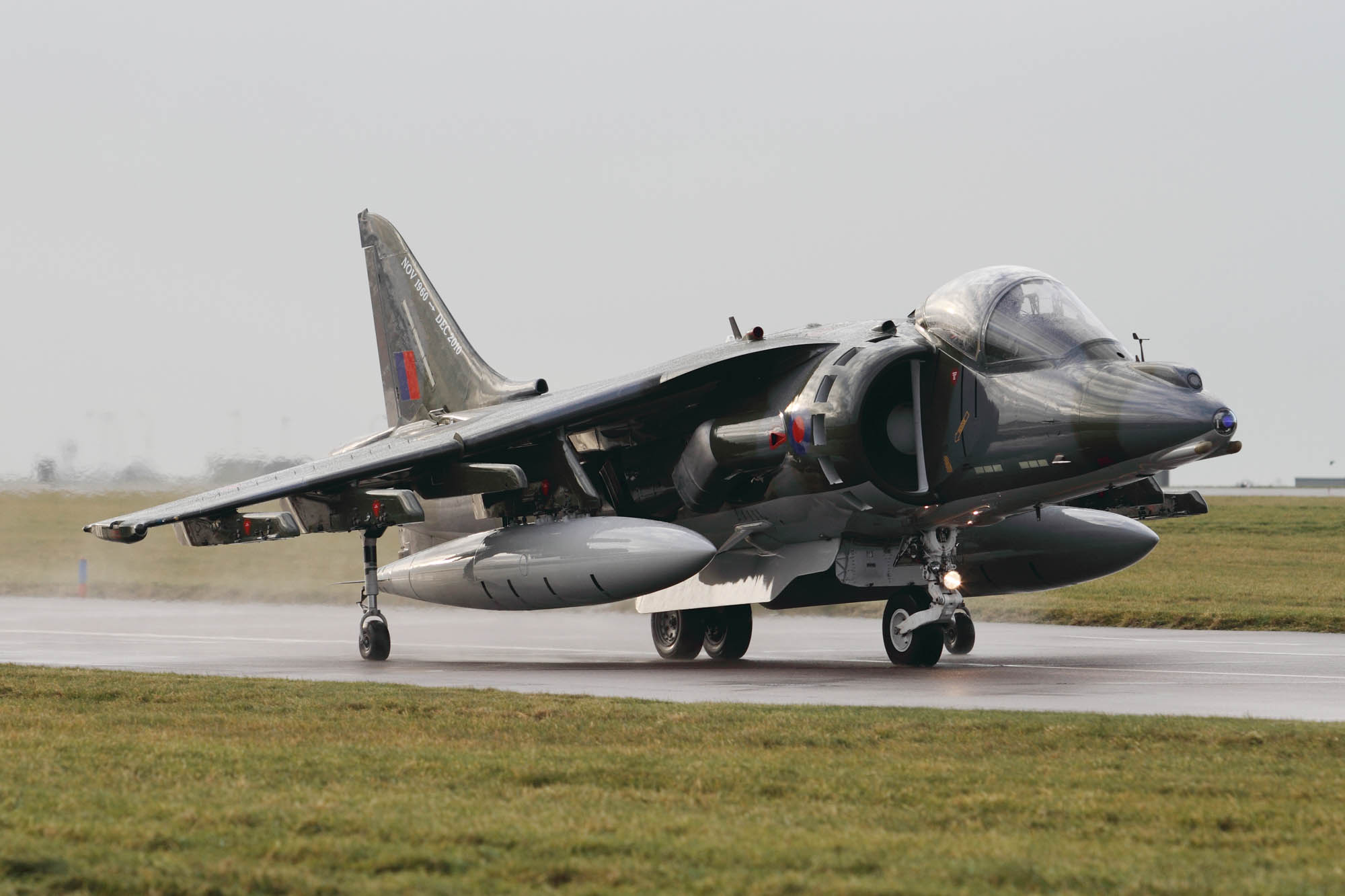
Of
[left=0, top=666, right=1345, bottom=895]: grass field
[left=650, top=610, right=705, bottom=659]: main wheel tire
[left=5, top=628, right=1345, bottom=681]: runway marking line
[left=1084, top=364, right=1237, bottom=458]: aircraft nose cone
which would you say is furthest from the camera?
[left=650, top=610, right=705, bottom=659]: main wheel tire

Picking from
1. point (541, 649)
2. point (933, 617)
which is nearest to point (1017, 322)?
point (933, 617)

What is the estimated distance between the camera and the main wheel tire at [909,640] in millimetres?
14820

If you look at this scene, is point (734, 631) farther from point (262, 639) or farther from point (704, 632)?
point (262, 639)

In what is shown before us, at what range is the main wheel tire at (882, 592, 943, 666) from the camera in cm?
1482

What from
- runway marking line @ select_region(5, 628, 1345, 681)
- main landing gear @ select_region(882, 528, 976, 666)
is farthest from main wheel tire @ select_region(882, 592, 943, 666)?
runway marking line @ select_region(5, 628, 1345, 681)

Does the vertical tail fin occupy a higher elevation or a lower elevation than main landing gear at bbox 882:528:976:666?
higher

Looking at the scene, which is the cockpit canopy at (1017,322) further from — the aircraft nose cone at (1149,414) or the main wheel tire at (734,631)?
the main wheel tire at (734,631)

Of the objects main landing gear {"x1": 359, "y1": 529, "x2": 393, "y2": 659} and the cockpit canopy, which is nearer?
the cockpit canopy

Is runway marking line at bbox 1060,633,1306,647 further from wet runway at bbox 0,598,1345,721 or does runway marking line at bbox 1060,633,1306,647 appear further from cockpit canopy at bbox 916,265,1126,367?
cockpit canopy at bbox 916,265,1126,367

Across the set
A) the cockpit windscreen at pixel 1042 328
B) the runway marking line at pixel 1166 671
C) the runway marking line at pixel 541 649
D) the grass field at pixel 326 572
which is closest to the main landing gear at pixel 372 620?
the runway marking line at pixel 541 649

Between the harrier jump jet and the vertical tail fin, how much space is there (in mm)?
1154

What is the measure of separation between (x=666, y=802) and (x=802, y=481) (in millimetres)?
8795

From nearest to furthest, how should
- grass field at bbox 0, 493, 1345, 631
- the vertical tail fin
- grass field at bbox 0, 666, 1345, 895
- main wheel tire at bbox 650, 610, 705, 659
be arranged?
grass field at bbox 0, 666, 1345, 895 → main wheel tire at bbox 650, 610, 705, 659 → the vertical tail fin → grass field at bbox 0, 493, 1345, 631

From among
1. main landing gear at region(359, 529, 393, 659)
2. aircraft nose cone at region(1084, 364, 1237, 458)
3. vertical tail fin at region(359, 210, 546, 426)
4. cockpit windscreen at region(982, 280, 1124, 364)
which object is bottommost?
main landing gear at region(359, 529, 393, 659)
